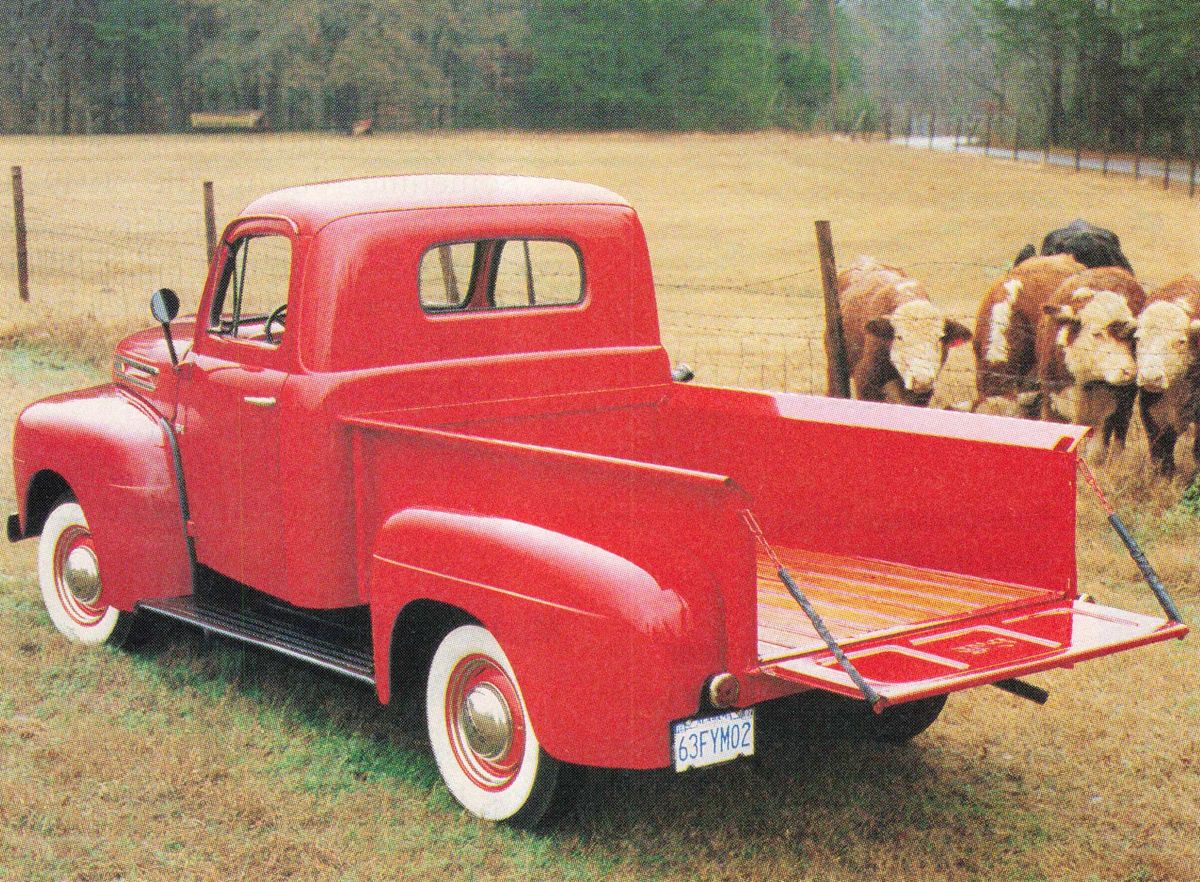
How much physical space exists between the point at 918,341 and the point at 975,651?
22.1 feet

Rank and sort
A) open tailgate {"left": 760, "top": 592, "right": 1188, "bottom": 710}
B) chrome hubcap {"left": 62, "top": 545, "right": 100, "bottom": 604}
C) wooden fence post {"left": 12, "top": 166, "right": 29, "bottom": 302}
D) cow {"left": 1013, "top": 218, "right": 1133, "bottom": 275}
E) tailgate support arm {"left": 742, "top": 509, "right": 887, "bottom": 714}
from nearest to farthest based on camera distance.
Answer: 1. tailgate support arm {"left": 742, "top": 509, "right": 887, "bottom": 714}
2. open tailgate {"left": 760, "top": 592, "right": 1188, "bottom": 710}
3. chrome hubcap {"left": 62, "top": 545, "right": 100, "bottom": 604}
4. cow {"left": 1013, "top": 218, "right": 1133, "bottom": 275}
5. wooden fence post {"left": 12, "top": 166, "right": 29, "bottom": 302}

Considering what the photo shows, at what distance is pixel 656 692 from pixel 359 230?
2188mm

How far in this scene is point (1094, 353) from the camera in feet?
32.0

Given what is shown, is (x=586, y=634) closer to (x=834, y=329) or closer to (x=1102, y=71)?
(x=834, y=329)

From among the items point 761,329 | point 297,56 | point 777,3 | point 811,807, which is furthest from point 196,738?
point 777,3

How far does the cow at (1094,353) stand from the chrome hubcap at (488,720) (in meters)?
6.50

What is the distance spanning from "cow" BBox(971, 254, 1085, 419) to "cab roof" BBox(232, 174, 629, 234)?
6.44 m

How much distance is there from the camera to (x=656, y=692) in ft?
12.8

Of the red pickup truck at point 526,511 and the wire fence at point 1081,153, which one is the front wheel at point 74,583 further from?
the wire fence at point 1081,153

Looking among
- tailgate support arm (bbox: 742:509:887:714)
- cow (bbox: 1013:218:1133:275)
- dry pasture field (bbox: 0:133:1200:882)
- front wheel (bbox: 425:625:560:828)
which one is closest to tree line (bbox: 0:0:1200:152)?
cow (bbox: 1013:218:1133:275)

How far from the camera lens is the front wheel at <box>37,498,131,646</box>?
242 inches

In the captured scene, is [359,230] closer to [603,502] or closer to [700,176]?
[603,502]

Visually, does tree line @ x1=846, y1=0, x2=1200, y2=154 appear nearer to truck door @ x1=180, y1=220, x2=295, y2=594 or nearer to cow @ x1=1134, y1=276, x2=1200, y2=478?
cow @ x1=1134, y1=276, x2=1200, y2=478

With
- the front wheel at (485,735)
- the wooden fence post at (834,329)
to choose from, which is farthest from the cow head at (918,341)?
the front wheel at (485,735)
